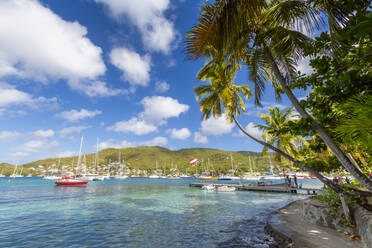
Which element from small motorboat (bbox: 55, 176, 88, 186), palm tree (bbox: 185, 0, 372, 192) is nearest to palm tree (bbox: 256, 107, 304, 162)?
palm tree (bbox: 185, 0, 372, 192)

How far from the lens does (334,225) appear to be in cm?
756

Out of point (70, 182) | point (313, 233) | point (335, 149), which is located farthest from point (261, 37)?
point (70, 182)

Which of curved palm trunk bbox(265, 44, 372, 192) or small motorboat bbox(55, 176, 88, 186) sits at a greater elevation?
curved palm trunk bbox(265, 44, 372, 192)

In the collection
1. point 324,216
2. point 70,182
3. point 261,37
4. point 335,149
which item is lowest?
point 70,182

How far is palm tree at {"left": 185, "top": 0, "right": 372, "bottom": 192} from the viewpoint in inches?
117

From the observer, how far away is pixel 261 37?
538cm

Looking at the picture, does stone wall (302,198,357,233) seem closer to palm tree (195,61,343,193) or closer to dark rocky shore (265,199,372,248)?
dark rocky shore (265,199,372,248)

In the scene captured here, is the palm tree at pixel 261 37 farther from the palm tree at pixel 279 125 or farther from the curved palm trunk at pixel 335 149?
the palm tree at pixel 279 125

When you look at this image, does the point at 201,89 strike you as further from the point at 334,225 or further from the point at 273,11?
the point at 334,225

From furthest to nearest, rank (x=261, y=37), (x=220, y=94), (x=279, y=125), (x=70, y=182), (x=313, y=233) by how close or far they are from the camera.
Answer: (x=70, y=182), (x=279, y=125), (x=220, y=94), (x=313, y=233), (x=261, y=37)

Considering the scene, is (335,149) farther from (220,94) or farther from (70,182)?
(70,182)

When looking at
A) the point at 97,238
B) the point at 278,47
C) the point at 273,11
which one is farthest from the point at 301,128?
the point at 97,238

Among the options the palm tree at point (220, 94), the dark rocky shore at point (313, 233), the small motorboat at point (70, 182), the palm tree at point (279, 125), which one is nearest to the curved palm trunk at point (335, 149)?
the dark rocky shore at point (313, 233)

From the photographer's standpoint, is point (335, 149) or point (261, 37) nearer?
point (335, 149)
